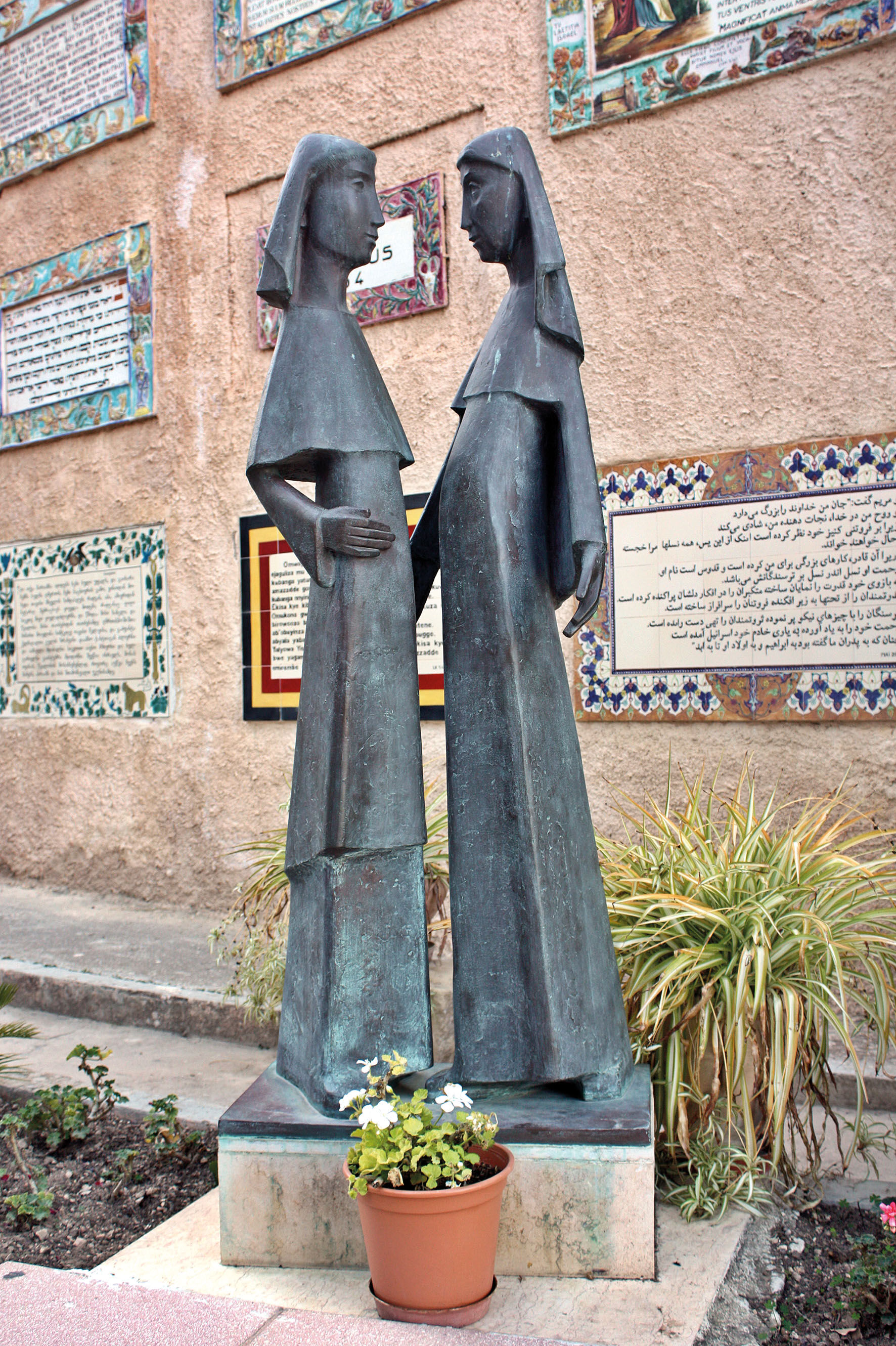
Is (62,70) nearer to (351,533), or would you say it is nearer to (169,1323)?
(351,533)

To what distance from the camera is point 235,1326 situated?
190 centimetres

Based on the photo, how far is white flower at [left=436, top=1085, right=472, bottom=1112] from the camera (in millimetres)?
1925

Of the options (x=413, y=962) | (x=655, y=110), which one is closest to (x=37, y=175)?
(x=655, y=110)

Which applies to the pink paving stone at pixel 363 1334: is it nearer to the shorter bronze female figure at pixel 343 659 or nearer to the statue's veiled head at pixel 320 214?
the shorter bronze female figure at pixel 343 659

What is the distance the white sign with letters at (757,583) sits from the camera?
13.1 ft

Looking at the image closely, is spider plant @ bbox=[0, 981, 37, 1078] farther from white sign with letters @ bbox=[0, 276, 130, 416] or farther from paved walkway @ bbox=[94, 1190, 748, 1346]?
white sign with letters @ bbox=[0, 276, 130, 416]

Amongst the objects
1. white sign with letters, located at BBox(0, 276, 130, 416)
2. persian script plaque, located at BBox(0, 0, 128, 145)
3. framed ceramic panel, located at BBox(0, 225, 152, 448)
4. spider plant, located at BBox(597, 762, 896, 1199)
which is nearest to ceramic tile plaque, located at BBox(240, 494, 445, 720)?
framed ceramic panel, located at BBox(0, 225, 152, 448)

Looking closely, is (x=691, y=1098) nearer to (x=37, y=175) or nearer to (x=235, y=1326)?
(x=235, y=1326)

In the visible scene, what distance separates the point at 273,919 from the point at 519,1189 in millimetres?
2056

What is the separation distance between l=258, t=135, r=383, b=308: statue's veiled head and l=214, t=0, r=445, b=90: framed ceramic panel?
11.5 feet

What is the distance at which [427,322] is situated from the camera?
5121 mm

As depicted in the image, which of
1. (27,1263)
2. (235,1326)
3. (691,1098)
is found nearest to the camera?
(235,1326)

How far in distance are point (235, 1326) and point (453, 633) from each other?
1.40 metres

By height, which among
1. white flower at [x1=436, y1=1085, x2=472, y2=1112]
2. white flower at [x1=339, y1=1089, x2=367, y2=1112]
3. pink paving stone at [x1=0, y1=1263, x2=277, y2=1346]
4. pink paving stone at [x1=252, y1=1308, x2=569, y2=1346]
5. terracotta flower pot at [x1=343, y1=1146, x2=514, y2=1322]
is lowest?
pink paving stone at [x1=0, y1=1263, x2=277, y2=1346]
